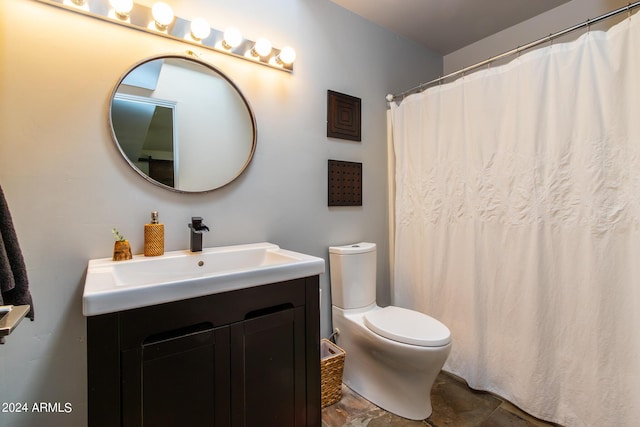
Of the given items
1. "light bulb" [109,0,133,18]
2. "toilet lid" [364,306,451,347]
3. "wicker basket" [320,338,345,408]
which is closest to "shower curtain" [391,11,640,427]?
"toilet lid" [364,306,451,347]

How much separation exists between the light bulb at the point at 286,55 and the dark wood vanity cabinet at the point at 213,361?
120cm

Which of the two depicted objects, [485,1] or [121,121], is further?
[485,1]

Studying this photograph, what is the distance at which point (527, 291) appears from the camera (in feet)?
4.74

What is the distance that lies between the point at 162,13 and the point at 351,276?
1.58 meters

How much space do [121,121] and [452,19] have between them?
2150 millimetres

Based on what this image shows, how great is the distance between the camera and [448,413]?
1.46m

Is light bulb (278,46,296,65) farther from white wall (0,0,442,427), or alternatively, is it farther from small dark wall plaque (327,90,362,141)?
small dark wall plaque (327,90,362,141)

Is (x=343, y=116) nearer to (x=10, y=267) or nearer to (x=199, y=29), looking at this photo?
(x=199, y=29)

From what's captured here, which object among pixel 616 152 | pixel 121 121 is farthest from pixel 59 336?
pixel 616 152

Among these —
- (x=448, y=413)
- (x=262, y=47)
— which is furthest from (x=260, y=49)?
(x=448, y=413)

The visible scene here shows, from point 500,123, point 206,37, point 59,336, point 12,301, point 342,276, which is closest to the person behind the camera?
point 12,301

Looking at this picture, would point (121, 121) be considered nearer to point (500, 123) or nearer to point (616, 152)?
point (500, 123)

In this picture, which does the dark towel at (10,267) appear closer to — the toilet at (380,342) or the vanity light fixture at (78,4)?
the vanity light fixture at (78,4)

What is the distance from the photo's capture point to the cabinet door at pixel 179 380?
790 mm
